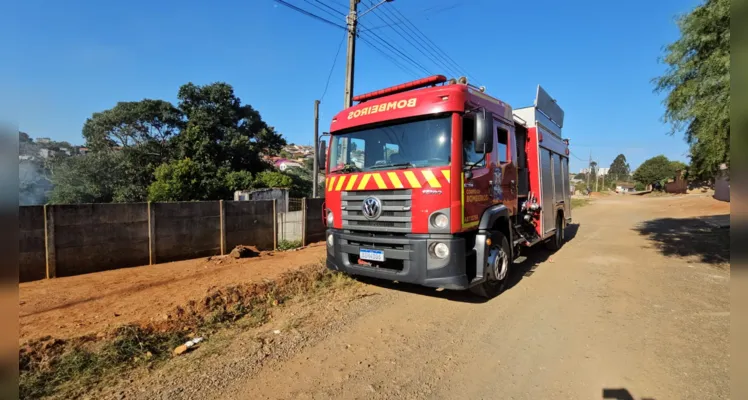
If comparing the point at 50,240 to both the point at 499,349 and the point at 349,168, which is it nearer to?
the point at 349,168

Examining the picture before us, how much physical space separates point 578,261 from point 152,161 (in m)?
29.5

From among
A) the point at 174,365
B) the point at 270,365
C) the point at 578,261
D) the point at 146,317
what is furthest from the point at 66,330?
the point at 578,261

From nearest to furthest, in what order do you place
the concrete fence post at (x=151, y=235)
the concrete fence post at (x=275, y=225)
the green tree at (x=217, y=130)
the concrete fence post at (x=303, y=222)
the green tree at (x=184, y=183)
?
the concrete fence post at (x=151, y=235), the concrete fence post at (x=275, y=225), the concrete fence post at (x=303, y=222), the green tree at (x=184, y=183), the green tree at (x=217, y=130)

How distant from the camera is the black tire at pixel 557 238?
898 cm

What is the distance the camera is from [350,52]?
10211 millimetres

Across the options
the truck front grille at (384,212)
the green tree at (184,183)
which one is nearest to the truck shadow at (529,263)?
the truck front grille at (384,212)

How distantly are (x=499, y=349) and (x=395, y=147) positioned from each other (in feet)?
9.49

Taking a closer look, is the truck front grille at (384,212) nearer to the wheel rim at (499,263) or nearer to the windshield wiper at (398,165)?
the windshield wiper at (398,165)

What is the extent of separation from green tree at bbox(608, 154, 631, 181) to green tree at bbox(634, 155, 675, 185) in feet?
100

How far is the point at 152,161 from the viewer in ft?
88.2

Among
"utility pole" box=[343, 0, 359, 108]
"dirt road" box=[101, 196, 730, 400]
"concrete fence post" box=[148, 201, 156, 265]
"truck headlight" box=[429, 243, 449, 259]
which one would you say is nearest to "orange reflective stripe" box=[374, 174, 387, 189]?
"truck headlight" box=[429, 243, 449, 259]

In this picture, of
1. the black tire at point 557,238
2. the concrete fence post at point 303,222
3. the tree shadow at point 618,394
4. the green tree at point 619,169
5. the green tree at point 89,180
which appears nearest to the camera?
the tree shadow at point 618,394

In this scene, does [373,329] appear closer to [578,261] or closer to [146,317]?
[146,317]

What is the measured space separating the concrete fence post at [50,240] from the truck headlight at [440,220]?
785 cm
